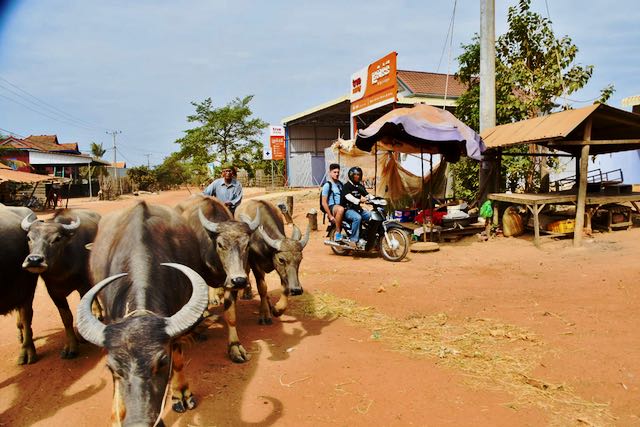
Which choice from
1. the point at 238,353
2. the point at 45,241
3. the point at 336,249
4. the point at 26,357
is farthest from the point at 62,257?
the point at 336,249

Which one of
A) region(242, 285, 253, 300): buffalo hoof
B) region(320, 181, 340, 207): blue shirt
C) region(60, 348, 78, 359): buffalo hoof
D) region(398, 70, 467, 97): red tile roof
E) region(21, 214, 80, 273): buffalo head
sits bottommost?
region(60, 348, 78, 359): buffalo hoof

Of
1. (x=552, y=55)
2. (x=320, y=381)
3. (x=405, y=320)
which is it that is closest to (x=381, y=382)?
(x=320, y=381)

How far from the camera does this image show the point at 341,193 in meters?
9.30

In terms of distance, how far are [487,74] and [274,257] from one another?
9334 millimetres

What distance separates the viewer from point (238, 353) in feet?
15.2

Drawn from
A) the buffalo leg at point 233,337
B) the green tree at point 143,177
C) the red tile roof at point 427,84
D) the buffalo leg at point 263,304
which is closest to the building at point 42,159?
the green tree at point 143,177

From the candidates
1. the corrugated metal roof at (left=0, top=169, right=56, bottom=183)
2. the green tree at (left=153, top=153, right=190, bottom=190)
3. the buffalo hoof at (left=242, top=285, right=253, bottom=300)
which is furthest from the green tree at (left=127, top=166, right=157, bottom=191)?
the buffalo hoof at (left=242, top=285, right=253, bottom=300)

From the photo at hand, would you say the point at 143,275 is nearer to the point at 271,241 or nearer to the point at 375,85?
the point at 271,241

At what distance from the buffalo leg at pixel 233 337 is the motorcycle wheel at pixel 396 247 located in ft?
15.7

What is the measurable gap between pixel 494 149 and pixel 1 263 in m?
10.7

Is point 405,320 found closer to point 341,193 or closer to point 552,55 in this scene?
point 341,193

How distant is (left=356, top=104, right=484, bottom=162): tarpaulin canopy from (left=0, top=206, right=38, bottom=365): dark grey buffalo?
718 cm

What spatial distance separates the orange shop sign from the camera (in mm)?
17531

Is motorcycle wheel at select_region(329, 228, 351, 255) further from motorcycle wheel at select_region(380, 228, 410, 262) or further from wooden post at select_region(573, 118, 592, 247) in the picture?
wooden post at select_region(573, 118, 592, 247)
